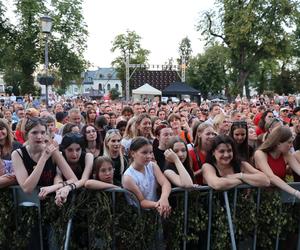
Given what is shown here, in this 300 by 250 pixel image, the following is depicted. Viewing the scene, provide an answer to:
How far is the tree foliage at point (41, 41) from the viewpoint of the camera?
131 feet

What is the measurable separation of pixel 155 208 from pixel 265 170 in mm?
1318

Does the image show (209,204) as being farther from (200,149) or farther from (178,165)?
(200,149)

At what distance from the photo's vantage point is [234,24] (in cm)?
3928

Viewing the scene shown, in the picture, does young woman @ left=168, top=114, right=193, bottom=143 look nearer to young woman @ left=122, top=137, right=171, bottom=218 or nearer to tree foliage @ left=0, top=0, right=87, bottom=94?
young woman @ left=122, top=137, right=171, bottom=218

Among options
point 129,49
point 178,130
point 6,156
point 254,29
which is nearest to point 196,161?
point 6,156

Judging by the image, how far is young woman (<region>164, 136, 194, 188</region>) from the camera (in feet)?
12.7

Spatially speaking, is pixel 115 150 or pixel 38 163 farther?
pixel 115 150

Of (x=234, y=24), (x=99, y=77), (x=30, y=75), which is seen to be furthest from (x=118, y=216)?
(x=99, y=77)

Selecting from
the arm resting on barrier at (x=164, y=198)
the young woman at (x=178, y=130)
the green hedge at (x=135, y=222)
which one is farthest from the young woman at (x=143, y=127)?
the green hedge at (x=135, y=222)

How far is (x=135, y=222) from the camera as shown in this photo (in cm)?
374

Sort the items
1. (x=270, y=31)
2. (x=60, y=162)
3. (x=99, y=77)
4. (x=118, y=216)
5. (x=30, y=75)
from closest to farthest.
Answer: (x=118, y=216), (x=60, y=162), (x=270, y=31), (x=30, y=75), (x=99, y=77)

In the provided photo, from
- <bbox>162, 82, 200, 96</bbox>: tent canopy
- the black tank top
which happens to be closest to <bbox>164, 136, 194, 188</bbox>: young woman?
the black tank top

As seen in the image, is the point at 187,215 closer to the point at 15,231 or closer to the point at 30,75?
the point at 15,231

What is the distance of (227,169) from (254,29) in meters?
37.9
